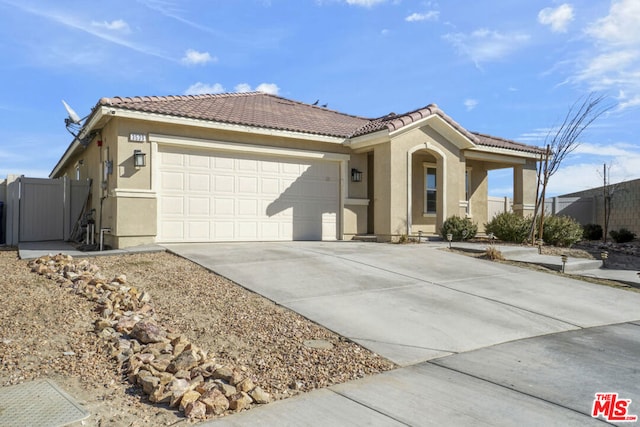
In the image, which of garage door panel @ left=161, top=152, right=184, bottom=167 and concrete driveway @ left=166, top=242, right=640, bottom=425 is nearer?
concrete driveway @ left=166, top=242, right=640, bottom=425

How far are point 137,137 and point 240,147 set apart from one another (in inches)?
107

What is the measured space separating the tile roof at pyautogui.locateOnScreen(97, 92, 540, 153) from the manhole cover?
27.4 ft

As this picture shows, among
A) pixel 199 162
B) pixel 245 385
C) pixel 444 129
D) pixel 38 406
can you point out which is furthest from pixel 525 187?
pixel 38 406

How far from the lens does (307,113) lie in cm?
1711

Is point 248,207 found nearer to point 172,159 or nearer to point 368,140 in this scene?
point 172,159

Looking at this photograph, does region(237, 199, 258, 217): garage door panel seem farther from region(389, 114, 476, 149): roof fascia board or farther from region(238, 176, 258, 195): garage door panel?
region(389, 114, 476, 149): roof fascia board

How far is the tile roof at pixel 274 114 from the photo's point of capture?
12.2 meters

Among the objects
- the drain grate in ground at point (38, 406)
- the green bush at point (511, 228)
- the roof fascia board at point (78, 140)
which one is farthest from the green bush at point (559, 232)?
the drain grate in ground at point (38, 406)

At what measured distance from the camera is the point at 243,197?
13.1 metres

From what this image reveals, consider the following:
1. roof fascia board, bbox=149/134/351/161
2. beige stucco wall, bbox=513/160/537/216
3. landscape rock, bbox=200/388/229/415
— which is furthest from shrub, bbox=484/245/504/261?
landscape rock, bbox=200/388/229/415

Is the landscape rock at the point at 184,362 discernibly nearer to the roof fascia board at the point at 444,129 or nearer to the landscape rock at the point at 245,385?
the landscape rock at the point at 245,385

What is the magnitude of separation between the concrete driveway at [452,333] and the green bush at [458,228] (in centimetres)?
378

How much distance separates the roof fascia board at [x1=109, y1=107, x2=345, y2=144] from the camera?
11211mm

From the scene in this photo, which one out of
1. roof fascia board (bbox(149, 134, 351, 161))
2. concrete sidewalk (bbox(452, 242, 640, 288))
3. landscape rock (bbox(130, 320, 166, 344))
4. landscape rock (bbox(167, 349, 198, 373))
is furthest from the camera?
roof fascia board (bbox(149, 134, 351, 161))
